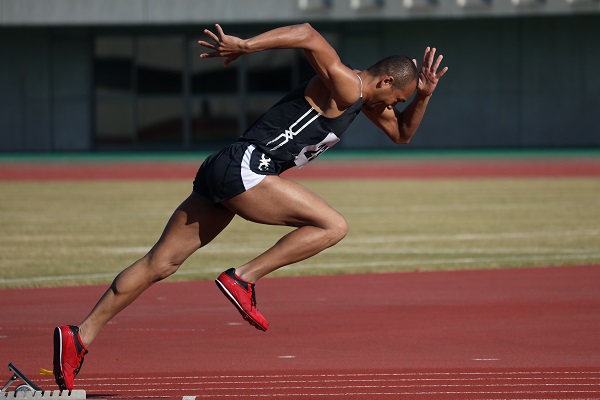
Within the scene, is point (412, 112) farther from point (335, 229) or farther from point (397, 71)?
point (335, 229)

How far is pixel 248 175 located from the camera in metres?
7.47

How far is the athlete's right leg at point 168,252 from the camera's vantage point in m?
7.71

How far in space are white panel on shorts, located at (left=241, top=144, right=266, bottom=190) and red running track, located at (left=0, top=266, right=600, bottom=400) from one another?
1.32m

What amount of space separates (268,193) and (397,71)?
1115 mm

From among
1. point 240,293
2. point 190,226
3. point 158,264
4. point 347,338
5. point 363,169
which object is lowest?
point 363,169

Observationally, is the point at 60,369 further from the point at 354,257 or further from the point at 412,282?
the point at 354,257

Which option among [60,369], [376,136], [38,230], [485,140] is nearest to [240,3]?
[376,136]

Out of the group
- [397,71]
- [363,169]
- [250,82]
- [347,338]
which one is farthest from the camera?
[250,82]

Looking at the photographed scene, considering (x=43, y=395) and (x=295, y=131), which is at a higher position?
(x=295, y=131)

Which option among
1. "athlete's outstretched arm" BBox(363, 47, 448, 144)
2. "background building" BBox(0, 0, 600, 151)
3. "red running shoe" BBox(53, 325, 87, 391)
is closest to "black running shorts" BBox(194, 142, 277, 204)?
"athlete's outstretched arm" BBox(363, 47, 448, 144)

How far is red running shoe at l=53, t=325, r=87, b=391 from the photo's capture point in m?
7.32

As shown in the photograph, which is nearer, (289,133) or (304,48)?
(304,48)

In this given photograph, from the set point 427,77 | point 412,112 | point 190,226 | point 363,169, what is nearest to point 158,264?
point 190,226

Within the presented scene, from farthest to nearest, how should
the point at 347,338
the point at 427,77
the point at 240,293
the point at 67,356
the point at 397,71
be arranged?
the point at 347,338 < the point at 427,77 < the point at 397,71 < the point at 240,293 < the point at 67,356
